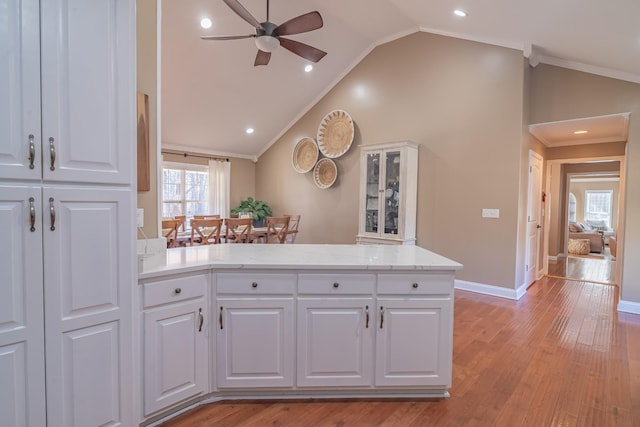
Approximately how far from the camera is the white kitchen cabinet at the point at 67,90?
4.08 ft

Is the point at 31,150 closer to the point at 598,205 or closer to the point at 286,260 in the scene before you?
the point at 286,260

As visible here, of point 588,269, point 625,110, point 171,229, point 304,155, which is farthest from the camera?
point 304,155

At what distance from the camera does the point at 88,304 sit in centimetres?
146

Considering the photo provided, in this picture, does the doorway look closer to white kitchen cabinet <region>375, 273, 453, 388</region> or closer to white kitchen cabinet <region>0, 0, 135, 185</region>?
white kitchen cabinet <region>375, 273, 453, 388</region>

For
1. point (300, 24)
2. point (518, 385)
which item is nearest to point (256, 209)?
point (300, 24)

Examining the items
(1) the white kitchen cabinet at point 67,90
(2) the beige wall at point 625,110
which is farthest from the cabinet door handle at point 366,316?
(2) the beige wall at point 625,110

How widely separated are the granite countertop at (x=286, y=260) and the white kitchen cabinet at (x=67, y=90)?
0.62m

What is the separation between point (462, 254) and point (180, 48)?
16.4 ft

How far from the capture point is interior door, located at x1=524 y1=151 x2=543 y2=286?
4.77 m

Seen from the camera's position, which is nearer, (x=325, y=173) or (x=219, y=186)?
(x=325, y=173)

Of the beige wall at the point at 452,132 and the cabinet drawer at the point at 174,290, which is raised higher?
the beige wall at the point at 452,132

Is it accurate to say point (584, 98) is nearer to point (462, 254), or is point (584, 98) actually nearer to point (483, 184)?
point (483, 184)

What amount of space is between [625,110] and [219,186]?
22.6 feet

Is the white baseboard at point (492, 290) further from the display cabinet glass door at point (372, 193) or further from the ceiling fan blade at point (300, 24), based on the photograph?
the ceiling fan blade at point (300, 24)
